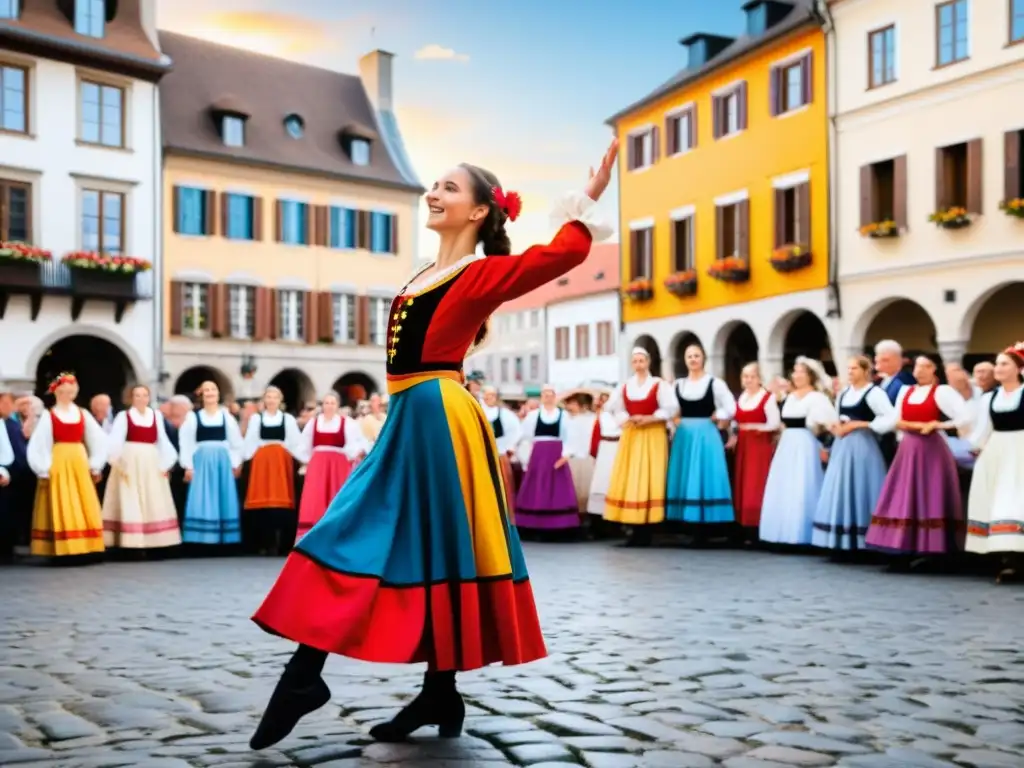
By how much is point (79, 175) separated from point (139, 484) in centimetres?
1859

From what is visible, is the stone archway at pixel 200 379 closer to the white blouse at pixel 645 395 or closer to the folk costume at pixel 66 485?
the folk costume at pixel 66 485

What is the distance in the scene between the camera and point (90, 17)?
30.4 m

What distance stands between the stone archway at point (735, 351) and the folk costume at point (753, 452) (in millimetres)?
16508

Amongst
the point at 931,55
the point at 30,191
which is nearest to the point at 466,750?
the point at 931,55

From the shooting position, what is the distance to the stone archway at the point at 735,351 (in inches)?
1196

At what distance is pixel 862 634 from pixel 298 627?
12.8 ft

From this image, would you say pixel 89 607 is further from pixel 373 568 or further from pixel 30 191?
pixel 30 191

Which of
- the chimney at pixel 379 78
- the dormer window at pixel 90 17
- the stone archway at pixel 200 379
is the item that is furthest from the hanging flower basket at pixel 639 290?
the dormer window at pixel 90 17

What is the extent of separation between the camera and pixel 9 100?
28891 mm

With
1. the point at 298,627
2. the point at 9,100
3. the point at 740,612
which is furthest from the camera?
the point at 9,100

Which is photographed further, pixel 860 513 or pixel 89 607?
pixel 860 513

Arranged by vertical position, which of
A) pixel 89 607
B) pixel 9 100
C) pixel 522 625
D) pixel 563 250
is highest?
pixel 9 100

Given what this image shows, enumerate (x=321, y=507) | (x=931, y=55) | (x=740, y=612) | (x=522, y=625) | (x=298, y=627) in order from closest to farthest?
(x=298, y=627)
(x=522, y=625)
(x=740, y=612)
(x=321, y=507)
(x=931, y=55)

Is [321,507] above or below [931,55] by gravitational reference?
below
